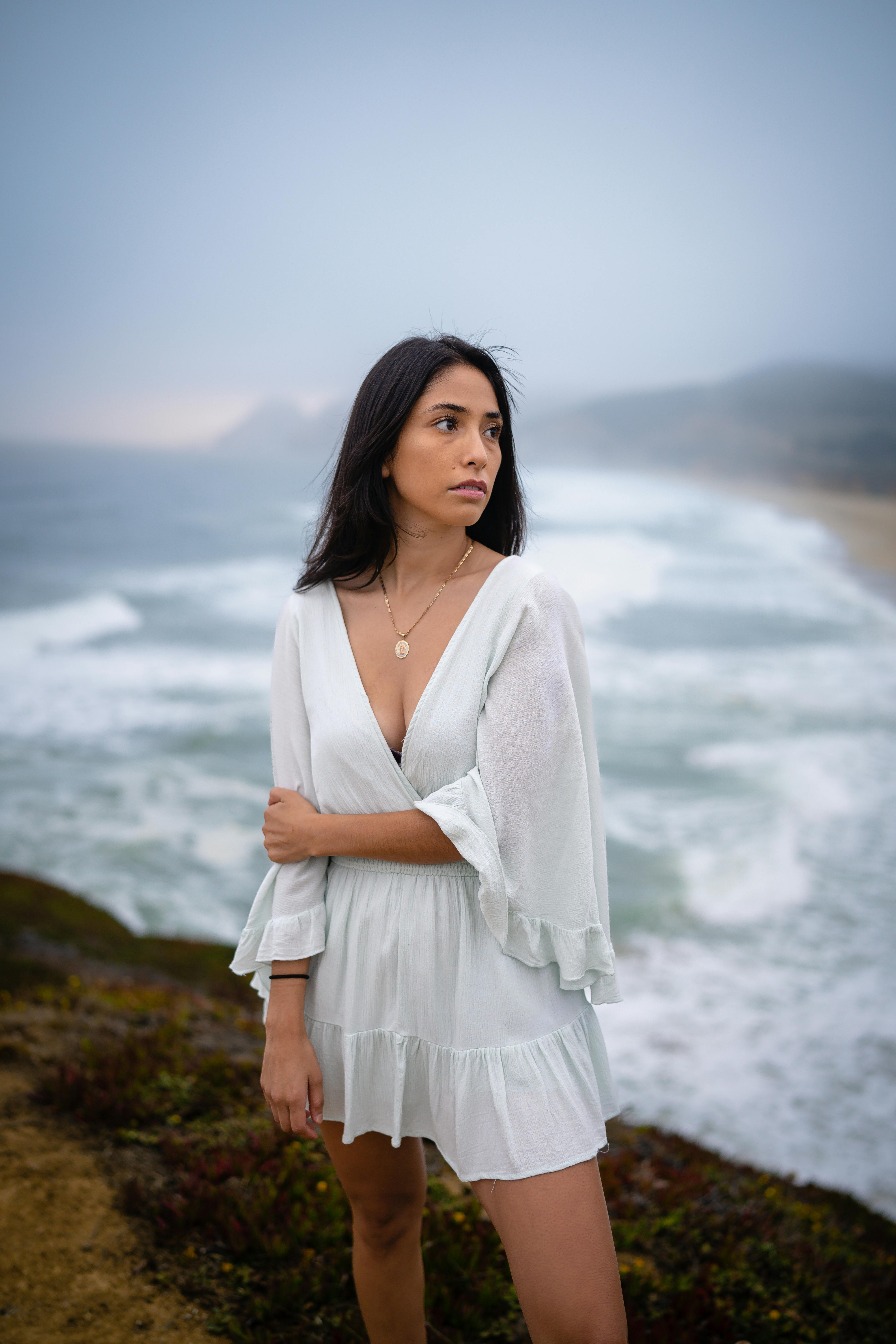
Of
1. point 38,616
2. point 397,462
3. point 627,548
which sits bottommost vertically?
point 38,616

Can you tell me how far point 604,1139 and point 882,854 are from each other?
484 inches

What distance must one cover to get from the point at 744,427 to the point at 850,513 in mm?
21568

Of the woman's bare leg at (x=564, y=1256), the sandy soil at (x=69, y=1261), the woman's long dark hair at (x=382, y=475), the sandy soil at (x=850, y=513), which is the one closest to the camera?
the woman's bare leg at (x=564, y=1256)

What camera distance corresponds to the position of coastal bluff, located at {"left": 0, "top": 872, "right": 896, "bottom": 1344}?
275 centimetres

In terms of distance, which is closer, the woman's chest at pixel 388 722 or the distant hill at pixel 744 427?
the woman's chest at pixel 388 722

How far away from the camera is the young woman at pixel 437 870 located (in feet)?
5.76

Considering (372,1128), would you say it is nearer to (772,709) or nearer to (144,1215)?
(144,1215)

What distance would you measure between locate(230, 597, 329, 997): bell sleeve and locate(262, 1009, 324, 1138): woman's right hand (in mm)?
118

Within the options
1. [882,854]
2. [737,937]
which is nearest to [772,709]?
[882,854]

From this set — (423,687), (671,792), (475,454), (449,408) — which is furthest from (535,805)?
(671,792)

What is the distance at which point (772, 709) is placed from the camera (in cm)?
2217

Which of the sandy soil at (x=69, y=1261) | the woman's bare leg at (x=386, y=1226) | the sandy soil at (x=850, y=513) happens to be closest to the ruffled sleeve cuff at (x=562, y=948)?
the woman's bare leg at (x=386, y=1226)

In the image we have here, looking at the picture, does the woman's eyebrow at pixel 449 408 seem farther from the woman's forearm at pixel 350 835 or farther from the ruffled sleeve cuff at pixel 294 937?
the ruffled sleeve cuff at pixel 294 937

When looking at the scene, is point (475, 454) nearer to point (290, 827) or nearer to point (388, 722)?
point (388, 722)
